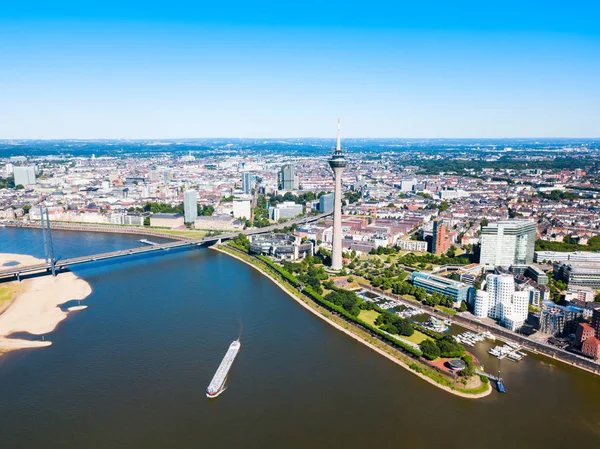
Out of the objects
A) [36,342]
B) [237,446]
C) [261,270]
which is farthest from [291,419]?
[261,270]

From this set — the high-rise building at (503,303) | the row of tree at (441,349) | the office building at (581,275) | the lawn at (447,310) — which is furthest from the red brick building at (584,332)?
the office building at (581,275)

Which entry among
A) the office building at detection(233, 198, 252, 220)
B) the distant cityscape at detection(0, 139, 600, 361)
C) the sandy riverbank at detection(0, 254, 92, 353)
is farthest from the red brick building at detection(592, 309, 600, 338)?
the office building at detection(233, 198, 252, 220)

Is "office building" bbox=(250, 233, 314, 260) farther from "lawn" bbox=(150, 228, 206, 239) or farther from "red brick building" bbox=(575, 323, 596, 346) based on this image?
"red brick building" bbox=(575, 323, 596, 346)

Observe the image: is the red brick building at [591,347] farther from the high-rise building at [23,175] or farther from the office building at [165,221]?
the high-rise building at [23,175]

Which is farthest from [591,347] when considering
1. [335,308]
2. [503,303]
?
[335,308]

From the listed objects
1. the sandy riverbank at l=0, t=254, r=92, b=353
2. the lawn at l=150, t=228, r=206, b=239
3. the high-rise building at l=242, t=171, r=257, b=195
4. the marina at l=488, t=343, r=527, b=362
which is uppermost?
the high-rise building at l=242, t=171, r=257, b=195

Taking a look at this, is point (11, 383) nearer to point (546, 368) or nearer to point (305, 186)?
point (546, 368)
